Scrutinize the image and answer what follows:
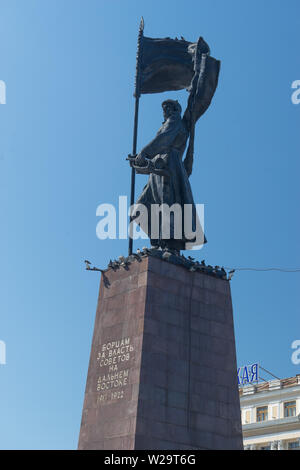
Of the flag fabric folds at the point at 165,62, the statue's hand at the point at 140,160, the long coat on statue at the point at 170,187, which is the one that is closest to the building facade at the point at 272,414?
the flag fabric folds at the point at 165,62

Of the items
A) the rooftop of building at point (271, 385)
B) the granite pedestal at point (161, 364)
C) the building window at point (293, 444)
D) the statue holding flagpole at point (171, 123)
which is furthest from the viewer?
the rooftop of building at point (271, 385)

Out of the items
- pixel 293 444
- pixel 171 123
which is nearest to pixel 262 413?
pixel 293 444

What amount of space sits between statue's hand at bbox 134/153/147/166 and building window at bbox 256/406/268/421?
38184 millimetres

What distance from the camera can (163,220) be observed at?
18188mm

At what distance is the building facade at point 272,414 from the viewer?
162ft

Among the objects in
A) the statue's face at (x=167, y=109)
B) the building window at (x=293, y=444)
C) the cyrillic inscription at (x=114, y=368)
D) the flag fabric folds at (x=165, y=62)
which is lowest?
the cyrillic inscription at (x=114, y=368)

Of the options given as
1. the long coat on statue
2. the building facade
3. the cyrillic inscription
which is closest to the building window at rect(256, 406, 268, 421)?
the building facade

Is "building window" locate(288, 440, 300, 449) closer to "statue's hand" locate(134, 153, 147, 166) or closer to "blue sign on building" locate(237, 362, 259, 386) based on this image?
"blue sign on building" locate(237, 362, 259, 386)

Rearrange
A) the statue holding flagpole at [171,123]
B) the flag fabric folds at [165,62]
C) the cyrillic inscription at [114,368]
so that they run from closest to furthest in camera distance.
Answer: the cyrillic inscription at [114,368]
the statue holding flagpole at [171,123]
the flag fabric folds at [165,62]

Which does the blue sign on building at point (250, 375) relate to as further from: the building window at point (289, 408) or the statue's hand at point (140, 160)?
the statue's hand at point (140, 160)

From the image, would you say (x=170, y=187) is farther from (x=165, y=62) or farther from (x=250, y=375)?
(x=250, y=375)

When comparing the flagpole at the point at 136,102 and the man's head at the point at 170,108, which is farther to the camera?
the man's head at the point at 170,108

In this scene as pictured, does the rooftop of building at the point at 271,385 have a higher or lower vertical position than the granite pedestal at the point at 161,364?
higher
